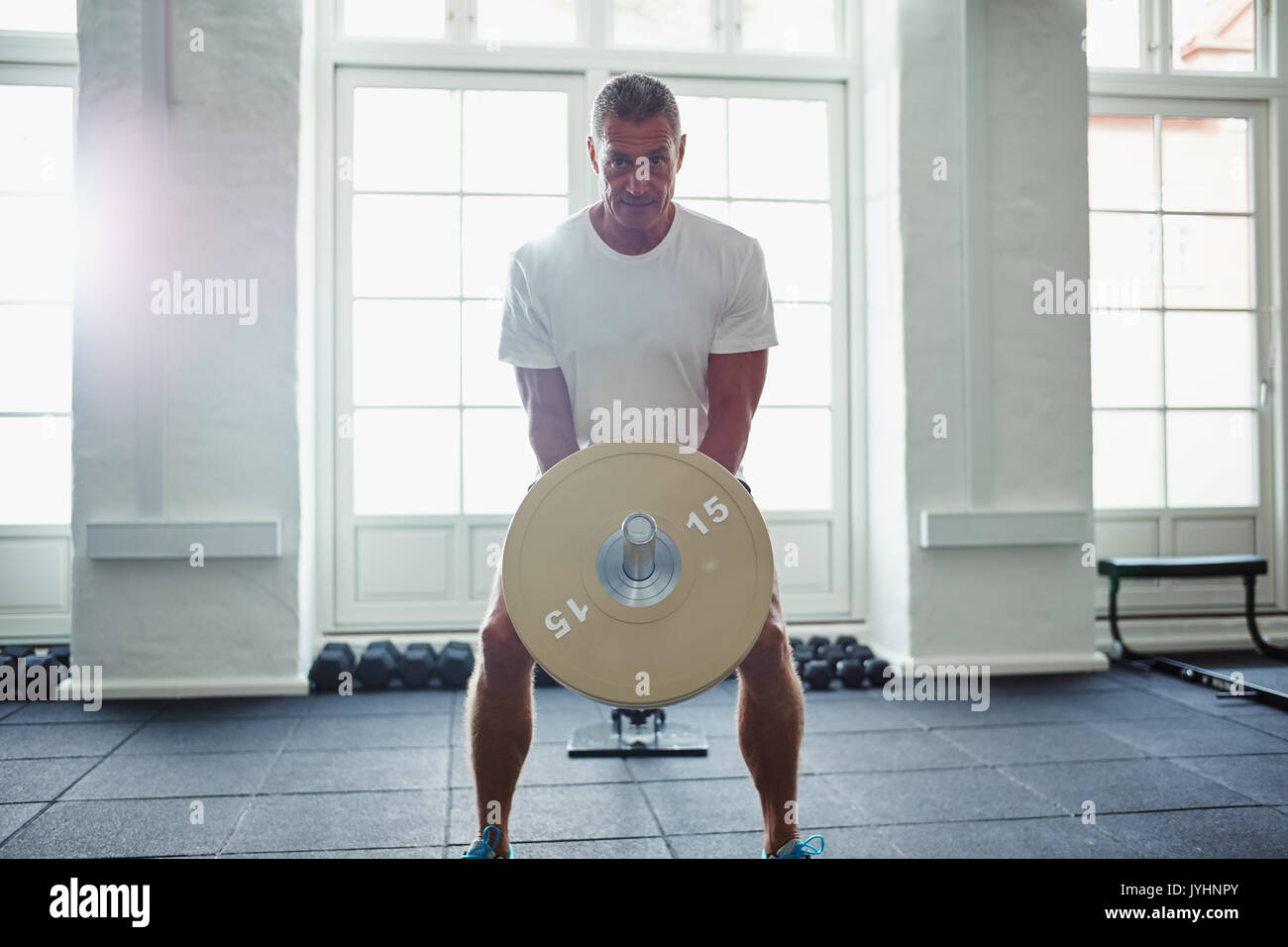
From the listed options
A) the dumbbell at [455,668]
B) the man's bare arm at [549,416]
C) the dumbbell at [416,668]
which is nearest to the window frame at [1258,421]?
the dumbbell at [455,668]

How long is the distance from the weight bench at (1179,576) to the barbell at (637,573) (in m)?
3.09

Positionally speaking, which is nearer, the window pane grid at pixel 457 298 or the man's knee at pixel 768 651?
the man's knee at pixel 768 651

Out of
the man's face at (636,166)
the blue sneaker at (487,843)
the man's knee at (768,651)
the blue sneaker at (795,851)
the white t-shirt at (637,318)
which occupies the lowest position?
the blue sneaker at (795,851)

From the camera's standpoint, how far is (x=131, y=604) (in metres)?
3.79

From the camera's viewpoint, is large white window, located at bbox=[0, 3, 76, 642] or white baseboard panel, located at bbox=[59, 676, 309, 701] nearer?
white baseboard panel, located at bbox=[59, 676, 309, 701]

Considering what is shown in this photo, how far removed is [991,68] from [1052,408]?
136 centimetres

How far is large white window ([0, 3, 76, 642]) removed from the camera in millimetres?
4324

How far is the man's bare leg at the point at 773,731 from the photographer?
1896 mm

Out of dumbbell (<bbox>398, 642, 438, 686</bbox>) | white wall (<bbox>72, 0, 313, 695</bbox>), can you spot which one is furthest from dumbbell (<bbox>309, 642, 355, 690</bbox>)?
dumbbell (<bbox>398, 642, 438, 686</bbox>)

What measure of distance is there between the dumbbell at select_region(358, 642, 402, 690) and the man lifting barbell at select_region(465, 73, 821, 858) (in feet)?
6.90

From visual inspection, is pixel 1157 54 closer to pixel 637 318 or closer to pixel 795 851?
pixel 637 318

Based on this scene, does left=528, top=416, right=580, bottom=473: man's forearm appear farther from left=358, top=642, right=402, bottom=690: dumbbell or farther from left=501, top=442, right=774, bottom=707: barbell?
left=358, top=642, right=402, bottom=690: dumbbell

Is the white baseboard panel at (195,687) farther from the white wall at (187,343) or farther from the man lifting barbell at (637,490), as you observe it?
the man lifting barbell at (637,490)
